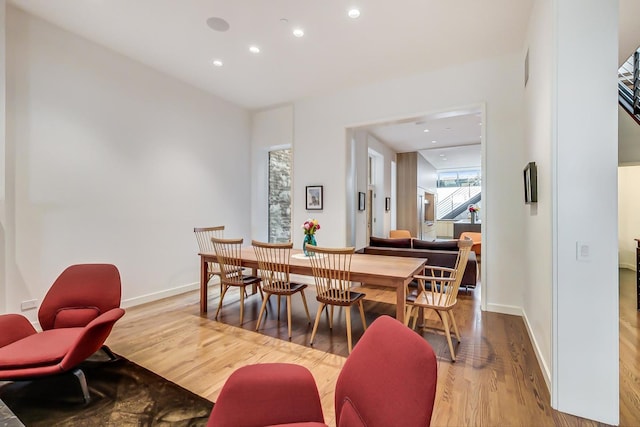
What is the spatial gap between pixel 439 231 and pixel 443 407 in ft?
42.1

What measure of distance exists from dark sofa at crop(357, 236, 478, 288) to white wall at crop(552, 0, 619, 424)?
2706 millimetres

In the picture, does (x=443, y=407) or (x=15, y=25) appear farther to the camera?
(x=15, y=25)

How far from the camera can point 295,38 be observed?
3.48 meters

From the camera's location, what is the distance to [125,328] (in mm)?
3271

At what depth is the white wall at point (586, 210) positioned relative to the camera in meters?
1.82

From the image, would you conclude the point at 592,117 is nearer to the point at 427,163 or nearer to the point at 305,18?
the point at 305,18

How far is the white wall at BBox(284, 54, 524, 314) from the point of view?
3770 millimetres

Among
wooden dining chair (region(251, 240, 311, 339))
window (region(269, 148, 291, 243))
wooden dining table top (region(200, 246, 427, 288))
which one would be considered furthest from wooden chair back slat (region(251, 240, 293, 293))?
window (region(269, 148, 291, 243))

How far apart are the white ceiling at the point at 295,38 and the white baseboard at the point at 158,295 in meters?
3.24

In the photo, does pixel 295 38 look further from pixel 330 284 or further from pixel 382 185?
pixel 382 185

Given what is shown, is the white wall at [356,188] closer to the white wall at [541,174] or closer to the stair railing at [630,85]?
the white wall at [541,174]

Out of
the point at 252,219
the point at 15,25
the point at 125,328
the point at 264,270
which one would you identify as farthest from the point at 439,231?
the point at 15,25

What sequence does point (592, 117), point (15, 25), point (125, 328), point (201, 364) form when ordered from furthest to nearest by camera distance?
point (125, 328), point (15, 25), point (201, 364), point (592, 117)

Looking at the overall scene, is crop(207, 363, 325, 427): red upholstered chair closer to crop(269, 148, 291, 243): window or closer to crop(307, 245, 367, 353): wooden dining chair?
crop(307, 245, 367, 353): wooden dining chair
